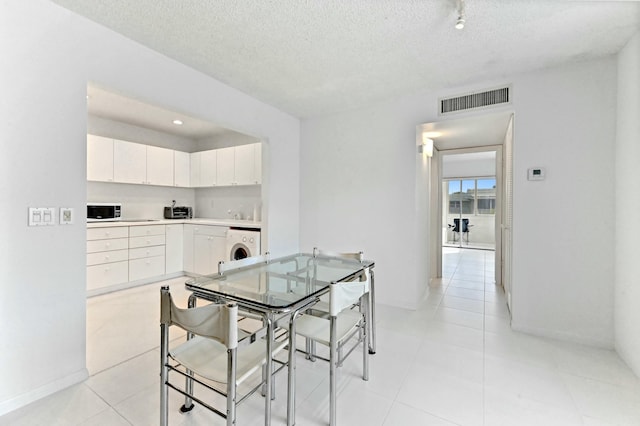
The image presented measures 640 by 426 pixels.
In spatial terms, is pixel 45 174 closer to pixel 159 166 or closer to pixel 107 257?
pixel 107 257

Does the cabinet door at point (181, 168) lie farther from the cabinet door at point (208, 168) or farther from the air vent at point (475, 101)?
the air vent at point (475, 101)

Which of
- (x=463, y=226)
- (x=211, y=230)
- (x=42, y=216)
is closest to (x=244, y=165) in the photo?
(x=211, y=230)

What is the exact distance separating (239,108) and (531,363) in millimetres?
3593

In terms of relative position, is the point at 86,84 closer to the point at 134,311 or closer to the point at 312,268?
the point at 312,268

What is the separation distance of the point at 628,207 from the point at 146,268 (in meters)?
5.37

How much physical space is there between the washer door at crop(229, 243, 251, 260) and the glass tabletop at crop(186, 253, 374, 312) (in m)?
1.54

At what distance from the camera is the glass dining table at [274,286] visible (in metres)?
1.45

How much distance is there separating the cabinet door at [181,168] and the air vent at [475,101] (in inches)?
167

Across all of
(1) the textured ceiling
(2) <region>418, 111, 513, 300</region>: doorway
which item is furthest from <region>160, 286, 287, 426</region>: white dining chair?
(2) <region>418, 111, 513, 300</region>: doorway

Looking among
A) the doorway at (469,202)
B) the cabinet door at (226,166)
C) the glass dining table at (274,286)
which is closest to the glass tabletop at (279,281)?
the glass dining table at (274,286)

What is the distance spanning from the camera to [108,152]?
4.08 metres

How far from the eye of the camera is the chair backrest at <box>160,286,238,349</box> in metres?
1.17

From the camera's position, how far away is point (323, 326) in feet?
6.13

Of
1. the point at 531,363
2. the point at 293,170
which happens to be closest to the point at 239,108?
the point at 293,170
